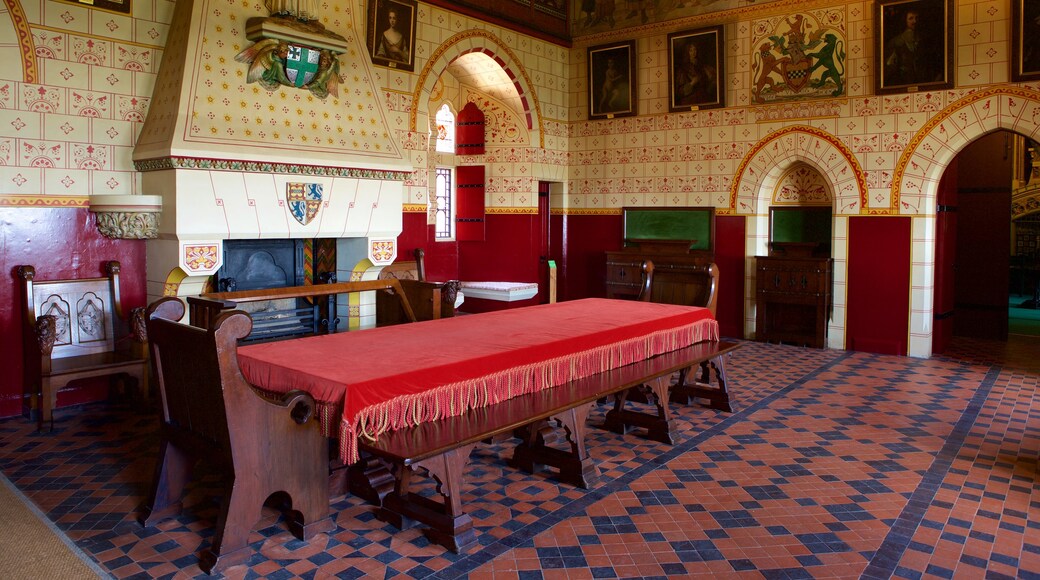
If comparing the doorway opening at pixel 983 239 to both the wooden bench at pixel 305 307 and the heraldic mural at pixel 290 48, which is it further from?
the heraldic mural at pixel 290 48

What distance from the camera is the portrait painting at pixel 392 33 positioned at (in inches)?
318

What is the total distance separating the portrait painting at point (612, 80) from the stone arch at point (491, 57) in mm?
935

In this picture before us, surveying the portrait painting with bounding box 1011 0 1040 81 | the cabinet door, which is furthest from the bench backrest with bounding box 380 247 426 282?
the portrait painting with bounding box 1011 0 1040 81

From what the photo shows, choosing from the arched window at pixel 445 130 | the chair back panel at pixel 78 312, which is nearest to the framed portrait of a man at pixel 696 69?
the arched window at pixel 445 130

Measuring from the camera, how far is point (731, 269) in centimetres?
997

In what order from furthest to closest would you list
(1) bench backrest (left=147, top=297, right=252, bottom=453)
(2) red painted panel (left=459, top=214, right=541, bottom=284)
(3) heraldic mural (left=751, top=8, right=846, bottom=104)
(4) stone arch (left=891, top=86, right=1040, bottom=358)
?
(2) red painted panel (left=459, top=214, right=541, bottom=284), (3) heraldic mural (left=751, top=8, right=846, bottom=104), (4) stone arch (left=891, top=86, right=1040, bottom=358), (1) bench backrest (left=147, top=297, right=252, bottom=453)

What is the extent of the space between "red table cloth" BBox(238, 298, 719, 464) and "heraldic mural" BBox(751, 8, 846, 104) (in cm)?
500

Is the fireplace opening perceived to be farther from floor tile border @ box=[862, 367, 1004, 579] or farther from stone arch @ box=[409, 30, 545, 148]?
floor tile border @ box=[862, 367, 1004, 579]

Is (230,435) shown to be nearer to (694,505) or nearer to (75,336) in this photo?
(694,505)

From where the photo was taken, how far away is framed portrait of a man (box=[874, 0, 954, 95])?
26.6ft

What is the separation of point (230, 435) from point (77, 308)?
367 centimetres

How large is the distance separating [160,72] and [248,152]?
118 centimetres

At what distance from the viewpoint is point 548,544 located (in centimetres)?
359

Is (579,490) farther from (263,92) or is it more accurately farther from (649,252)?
(649,252)
